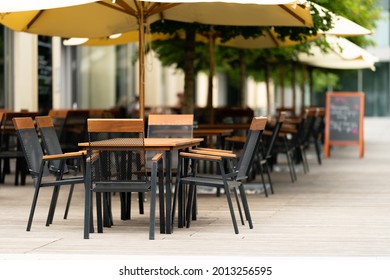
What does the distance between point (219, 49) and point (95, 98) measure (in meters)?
7.33

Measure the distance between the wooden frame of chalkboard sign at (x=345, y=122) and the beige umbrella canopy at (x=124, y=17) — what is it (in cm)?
900

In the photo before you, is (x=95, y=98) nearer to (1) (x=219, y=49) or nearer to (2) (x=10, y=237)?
(1) (x=219, y=49)

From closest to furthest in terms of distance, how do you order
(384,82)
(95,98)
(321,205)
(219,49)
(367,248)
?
(367,248)
(321,205)
(219,49)
(95,98)
(384,82)

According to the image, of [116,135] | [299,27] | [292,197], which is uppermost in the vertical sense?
[299,27]

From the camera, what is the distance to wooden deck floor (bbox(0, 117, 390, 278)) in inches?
327

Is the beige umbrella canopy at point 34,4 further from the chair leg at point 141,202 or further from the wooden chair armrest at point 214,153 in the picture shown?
the chair leg at point 141,202

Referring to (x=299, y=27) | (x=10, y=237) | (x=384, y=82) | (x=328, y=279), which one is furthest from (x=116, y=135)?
(x=384, y=82)

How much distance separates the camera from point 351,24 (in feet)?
49.4

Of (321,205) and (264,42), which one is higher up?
(264,42)

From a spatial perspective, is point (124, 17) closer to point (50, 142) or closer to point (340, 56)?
point (50, 142)

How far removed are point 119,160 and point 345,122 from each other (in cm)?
1431

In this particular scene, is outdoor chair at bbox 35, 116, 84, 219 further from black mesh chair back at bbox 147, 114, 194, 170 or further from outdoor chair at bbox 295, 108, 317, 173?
outdoor chair at bbox 295, 108, 317, 173

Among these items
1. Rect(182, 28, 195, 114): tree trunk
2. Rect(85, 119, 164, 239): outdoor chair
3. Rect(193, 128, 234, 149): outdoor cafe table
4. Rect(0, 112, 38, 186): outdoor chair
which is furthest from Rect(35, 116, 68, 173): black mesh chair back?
Rect(182, 28, 195, 114): tree trunk

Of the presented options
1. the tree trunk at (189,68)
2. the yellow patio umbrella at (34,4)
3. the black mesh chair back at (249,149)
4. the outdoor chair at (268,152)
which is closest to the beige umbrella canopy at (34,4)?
the yellow patio umbrella at (34,4)
